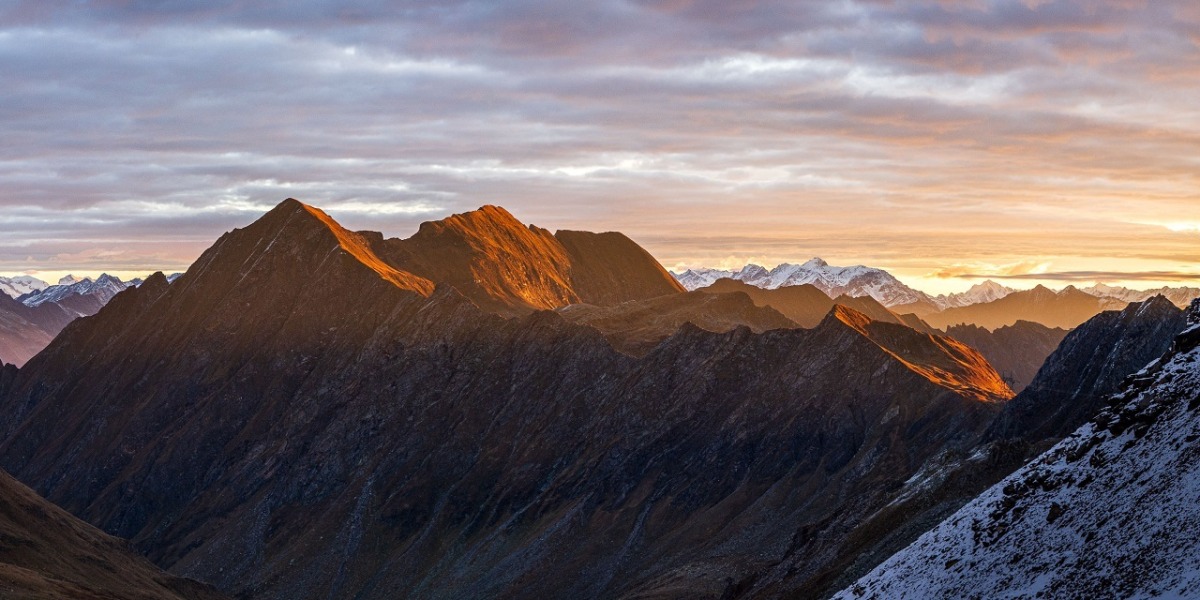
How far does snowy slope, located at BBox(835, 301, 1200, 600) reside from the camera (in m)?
59.8

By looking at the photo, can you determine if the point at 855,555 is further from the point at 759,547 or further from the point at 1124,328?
the point at 1124,328

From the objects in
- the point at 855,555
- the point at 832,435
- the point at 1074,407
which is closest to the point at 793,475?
the point at 832,435

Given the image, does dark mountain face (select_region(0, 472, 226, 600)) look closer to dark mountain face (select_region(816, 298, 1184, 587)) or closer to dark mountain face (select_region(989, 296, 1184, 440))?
dark mountain face (select_region(816, 298, 1184, 587))

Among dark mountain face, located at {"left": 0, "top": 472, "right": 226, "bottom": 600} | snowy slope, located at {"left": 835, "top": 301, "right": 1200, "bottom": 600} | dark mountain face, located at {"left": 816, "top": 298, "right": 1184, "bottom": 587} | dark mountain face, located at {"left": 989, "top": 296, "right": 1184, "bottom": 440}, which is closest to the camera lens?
snowy slope, located at {"left": 835, "top": 301, "right": 1200, "bottom": 600}

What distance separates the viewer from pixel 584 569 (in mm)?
185875

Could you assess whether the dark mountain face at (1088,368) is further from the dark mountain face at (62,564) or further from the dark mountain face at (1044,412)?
the dark mountain face at (62,564)

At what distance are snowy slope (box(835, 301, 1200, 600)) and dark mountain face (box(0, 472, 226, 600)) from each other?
108 metres

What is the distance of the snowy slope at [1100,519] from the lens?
59.8 meters

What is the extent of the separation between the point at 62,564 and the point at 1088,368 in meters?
138

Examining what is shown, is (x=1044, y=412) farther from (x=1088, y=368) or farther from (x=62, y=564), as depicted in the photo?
(x=62, y=564)

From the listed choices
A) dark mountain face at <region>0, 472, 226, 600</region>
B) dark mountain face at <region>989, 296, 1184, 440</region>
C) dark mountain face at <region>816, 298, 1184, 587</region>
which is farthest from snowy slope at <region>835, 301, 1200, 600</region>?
dark mountain face at <region>0, 472, 226, 600</region>

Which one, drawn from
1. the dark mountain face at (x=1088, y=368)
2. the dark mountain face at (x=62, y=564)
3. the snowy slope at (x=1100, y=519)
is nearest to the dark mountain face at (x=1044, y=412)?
the dark mountain face at (x=1088, y=368)

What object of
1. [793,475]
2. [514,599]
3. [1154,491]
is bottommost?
[514,599]

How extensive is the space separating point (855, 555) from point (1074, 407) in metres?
49.5
